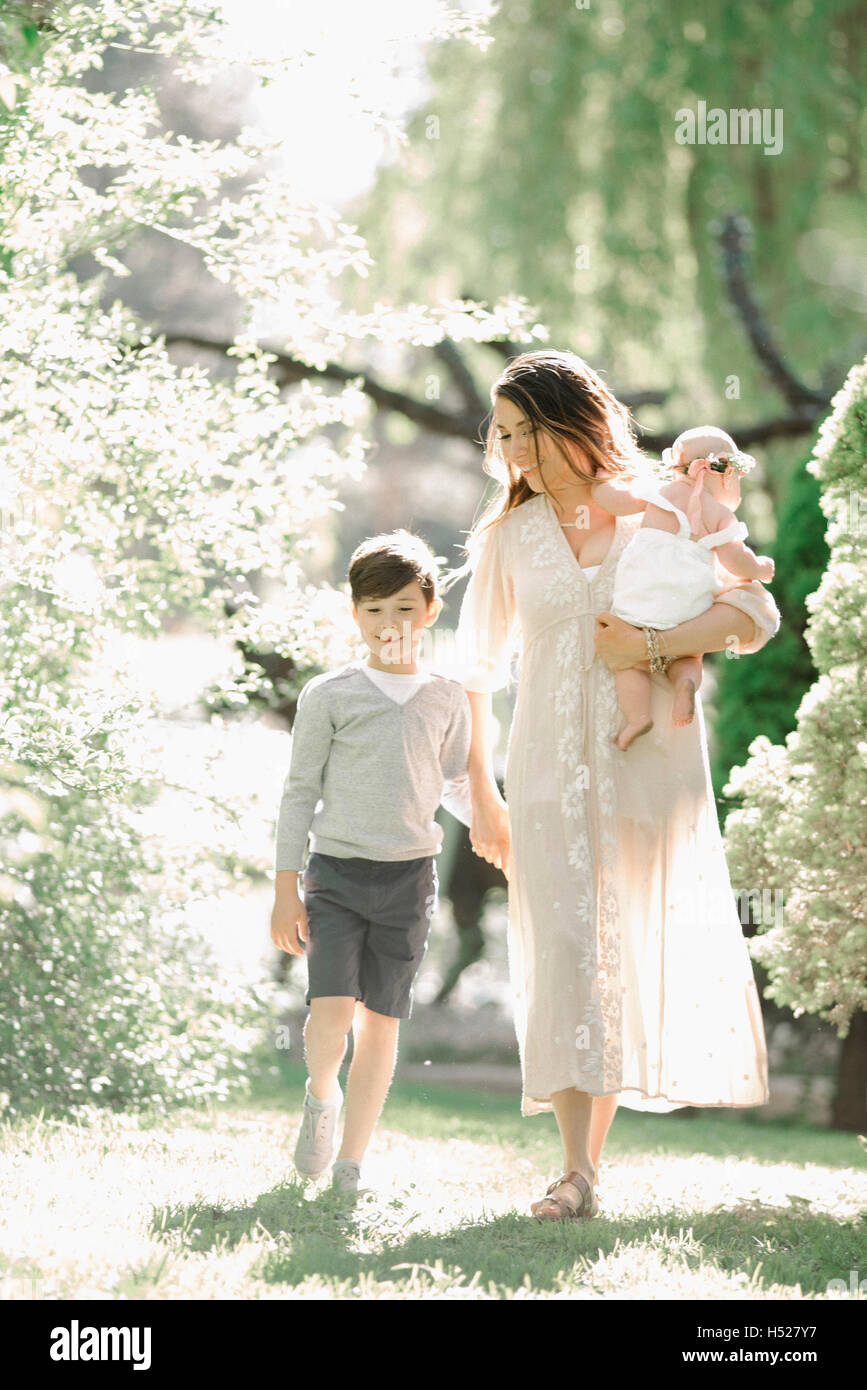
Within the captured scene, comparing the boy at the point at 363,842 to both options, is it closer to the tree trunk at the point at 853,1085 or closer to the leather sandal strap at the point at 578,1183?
the leather sandal strap at the point at 578,1183

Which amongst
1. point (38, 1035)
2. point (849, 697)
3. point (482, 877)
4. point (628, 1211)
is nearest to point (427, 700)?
point (849, 697)

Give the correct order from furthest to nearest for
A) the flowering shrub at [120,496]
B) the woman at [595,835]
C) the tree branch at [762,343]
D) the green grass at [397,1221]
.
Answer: the tree branch at [762,343] → the flowering shrub at [120,496] → the woman at [595,835] → the green grass at [397,1221]

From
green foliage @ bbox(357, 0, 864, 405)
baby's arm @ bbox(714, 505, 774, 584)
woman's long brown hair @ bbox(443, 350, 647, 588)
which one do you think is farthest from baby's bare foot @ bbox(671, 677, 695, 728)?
green foliage @ bbox(357, 0, 864, 405)

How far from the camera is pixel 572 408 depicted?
Answer: 346 centimetres

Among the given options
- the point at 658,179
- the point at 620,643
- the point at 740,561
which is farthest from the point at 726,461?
the point at 658,179

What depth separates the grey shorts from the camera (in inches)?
136

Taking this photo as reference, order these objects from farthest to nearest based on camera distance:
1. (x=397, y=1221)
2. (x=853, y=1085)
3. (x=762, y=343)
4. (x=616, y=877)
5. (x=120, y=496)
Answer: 1. (x=762, y=343)
2. (x=853, y=1085)
3. (x=120, y=496)
4. (x=616, y=877)
5. (x=397, y=1221)

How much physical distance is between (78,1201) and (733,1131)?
334 centimetres

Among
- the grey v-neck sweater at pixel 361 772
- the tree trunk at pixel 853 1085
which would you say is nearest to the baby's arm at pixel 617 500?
the grey v-neck sweater at pixel 361 772

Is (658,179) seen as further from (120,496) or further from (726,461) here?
(726,461)

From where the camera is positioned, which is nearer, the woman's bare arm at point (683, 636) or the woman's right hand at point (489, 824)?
the woman's bare arm at point (683, 636)

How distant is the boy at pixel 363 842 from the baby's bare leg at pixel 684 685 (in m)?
0.57

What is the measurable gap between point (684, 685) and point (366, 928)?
3.05ft

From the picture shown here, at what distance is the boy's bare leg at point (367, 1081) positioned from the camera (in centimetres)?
345
